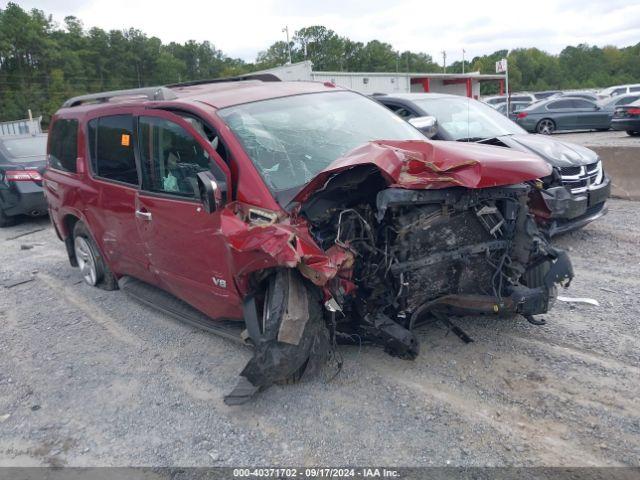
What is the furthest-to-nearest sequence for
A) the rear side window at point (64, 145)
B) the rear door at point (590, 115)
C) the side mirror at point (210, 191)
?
the rear door at point (590, 115), the rear side window at point (64, 145), the side mirror at point (210, 191)

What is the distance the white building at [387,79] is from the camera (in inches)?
1037

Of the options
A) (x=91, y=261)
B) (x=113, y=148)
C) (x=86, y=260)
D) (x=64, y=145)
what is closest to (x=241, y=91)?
(x=113, y=148)

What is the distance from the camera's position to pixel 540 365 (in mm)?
3736

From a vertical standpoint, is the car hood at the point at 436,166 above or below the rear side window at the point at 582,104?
below

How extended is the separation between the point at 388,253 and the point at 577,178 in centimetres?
375

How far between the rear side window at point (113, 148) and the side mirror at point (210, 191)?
4.18ft

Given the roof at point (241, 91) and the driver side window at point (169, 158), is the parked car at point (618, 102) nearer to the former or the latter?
the roof at point (241, 91)

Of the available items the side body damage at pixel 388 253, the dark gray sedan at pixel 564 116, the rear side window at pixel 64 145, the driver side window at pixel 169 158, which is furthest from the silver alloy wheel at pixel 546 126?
the driver side window at pixel 169 158

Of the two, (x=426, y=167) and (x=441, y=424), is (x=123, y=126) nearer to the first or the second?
(x=426, y=167)

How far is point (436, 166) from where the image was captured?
3.19 m

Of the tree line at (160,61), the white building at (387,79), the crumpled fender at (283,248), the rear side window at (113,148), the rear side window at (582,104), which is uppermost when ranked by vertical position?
the tree line at (160,61)

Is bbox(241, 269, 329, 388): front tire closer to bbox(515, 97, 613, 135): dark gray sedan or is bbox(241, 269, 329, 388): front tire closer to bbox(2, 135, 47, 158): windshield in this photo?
bbox(2, 135, 47, 158): windshield

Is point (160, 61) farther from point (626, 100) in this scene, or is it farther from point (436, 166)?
point (436, 166)

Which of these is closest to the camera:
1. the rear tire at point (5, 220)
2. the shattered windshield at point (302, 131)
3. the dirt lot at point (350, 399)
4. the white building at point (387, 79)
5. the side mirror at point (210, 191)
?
the dirt lot at point (350, 399)
